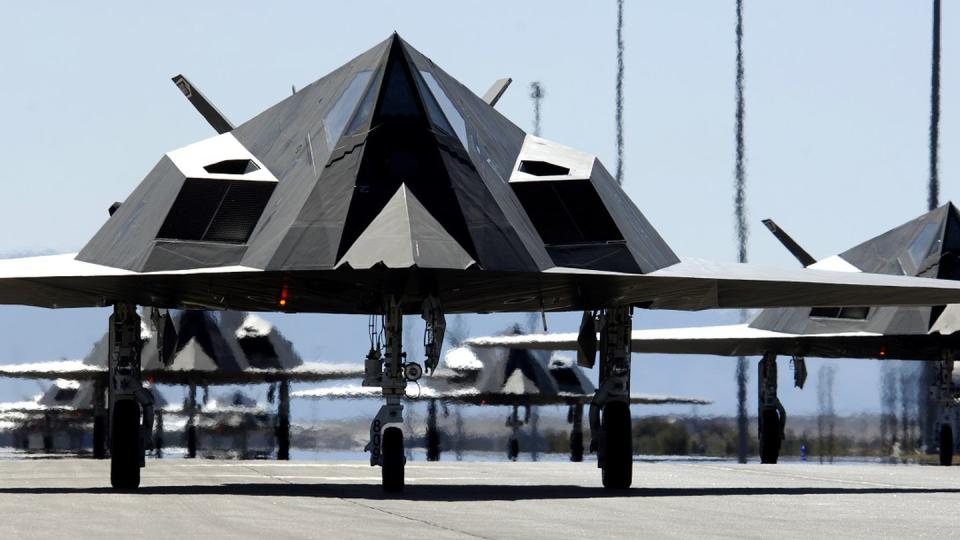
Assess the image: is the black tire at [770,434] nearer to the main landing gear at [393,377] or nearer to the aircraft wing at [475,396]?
the aircraft wing at [475,396]

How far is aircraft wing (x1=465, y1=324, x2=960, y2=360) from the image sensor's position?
34.4 m

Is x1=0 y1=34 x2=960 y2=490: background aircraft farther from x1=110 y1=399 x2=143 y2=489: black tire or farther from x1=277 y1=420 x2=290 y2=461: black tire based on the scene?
x1=277 y1=420 x2=290 y2=461: black tire

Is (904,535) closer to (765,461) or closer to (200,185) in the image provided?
(200,185)

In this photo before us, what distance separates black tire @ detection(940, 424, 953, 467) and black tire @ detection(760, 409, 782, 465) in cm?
367

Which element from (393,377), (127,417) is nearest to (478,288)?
(393,377)

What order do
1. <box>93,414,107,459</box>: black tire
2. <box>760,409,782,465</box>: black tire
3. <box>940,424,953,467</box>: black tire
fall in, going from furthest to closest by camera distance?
1. <box>93,414,107,459</box>: black tire
2. <box>760,409,782,465</box>: black tire
3. <box>940,424,953,467</box>: black tire

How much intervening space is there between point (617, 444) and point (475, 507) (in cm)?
497

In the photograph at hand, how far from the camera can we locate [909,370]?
156ft

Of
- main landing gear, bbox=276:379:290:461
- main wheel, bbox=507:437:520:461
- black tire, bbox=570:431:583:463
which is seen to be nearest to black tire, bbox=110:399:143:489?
main landing gear, bbox=276:379:290:461

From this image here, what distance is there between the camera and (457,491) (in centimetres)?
1950

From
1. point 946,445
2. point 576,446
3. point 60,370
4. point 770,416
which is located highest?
point 60,370

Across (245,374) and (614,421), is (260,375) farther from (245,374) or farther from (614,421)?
(614,421)

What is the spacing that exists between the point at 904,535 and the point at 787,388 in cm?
4560

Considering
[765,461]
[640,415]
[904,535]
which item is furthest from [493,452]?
[904,535]
